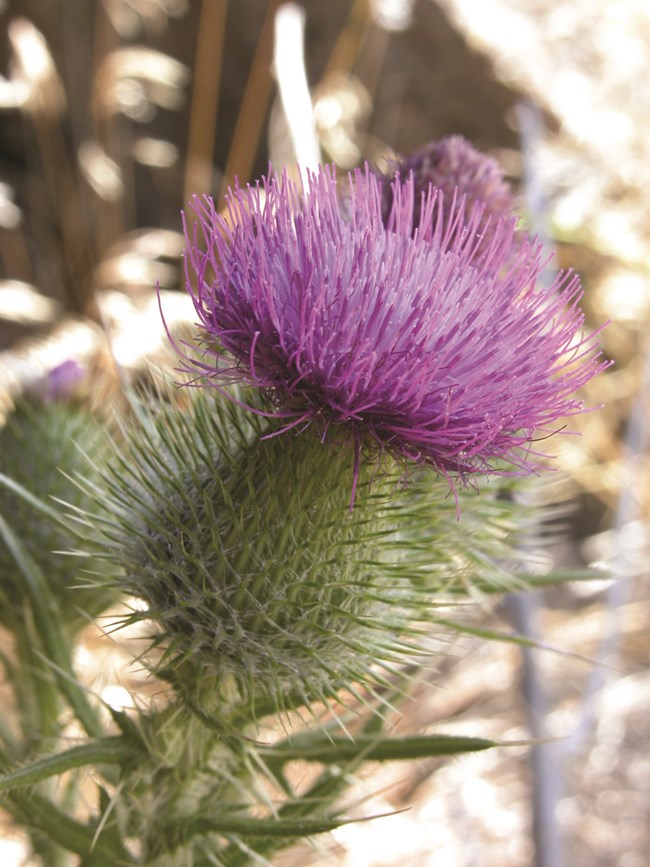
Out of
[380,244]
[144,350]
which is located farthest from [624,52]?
[380,244]

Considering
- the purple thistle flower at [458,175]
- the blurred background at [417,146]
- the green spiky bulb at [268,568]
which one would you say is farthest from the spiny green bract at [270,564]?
the blurred background at [417,146]

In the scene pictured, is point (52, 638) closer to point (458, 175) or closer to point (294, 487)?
point (294, 487)

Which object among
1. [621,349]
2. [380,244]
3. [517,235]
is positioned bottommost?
[380,244]

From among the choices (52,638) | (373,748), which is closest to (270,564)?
(373,748)

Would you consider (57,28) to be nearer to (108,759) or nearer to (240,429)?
(240,429)

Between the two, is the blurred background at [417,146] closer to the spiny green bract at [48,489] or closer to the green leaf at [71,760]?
the spiny green bract at [48,489]

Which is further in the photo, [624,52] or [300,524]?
[624,52]
